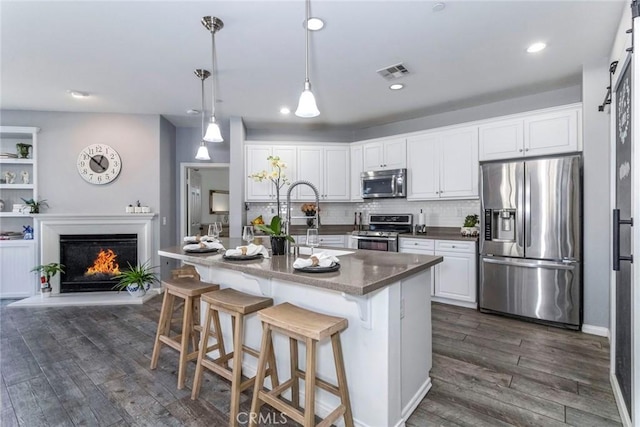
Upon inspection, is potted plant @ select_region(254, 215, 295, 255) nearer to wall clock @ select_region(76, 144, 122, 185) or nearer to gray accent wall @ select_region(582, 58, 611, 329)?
gray accent wall @ select_region(582, 58, 611, 329)

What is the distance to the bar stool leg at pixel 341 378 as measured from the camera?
5.09ft

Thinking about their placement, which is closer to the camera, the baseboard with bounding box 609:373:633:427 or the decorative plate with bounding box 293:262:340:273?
the decorative plate with bounding box 293:262:340:273

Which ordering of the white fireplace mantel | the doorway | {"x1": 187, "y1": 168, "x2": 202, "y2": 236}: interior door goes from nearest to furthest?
the white fireplace mantel, the doorway, {"x1": 187, "y1": 168, "x2": 202, "y2": 236}: interior door

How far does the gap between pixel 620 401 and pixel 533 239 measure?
173cm

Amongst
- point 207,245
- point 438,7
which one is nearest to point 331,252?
point 207,245

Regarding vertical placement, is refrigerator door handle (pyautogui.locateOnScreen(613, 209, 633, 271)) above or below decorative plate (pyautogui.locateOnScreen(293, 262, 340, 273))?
above

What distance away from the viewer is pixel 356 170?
503 cm

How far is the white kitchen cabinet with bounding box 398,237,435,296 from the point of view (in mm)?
4031

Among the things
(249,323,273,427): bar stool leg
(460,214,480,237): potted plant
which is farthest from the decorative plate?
(460,214,480,237): potted plant


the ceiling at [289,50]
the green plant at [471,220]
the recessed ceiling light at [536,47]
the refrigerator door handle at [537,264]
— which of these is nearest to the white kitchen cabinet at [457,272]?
the refrigerator door handle at [537,264]

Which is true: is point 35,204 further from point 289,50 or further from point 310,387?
point 310,387

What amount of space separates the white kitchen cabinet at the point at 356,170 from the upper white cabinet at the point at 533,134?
178cm

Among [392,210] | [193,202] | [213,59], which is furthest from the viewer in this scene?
[193,202]

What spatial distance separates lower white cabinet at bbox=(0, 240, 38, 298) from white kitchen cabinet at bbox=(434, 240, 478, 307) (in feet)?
18.6
